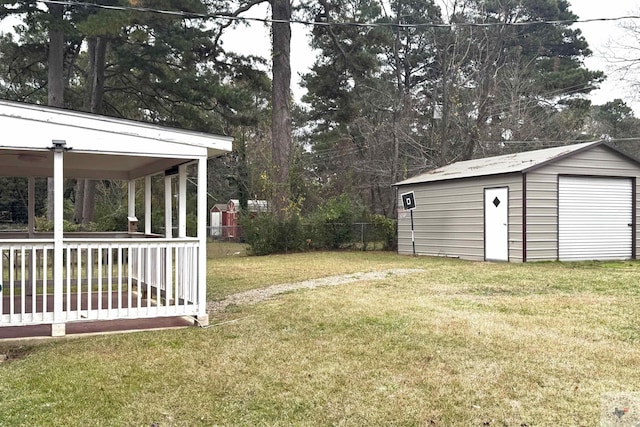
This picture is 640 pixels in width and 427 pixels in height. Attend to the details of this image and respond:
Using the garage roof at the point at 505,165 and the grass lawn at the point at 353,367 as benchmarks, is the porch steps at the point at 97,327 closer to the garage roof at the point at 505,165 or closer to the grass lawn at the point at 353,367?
the grass lawn at the point at 353,367

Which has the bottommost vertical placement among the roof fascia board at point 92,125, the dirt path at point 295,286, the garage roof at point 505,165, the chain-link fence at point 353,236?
the dirt path at point 295,286

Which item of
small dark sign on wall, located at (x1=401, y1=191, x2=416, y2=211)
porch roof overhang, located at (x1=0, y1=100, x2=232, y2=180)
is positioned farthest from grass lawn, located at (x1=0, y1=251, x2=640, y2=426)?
small dark sign on wall, located at (x1=401, y1=191, x2=416, y2=211)

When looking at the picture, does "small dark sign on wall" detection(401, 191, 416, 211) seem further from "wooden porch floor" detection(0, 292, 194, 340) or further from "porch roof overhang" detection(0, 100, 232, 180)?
"wooden porch floor" detection(0, 292, 194, 340)

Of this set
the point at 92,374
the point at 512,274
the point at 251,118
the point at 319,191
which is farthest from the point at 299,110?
the point at 92,374

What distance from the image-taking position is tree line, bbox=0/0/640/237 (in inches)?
694

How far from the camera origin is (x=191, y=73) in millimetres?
18359

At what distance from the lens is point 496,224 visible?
43.0ft

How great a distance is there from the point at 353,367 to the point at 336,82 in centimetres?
1789

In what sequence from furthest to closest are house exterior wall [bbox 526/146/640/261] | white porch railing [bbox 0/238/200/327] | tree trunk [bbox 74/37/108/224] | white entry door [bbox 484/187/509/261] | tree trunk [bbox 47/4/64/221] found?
1. tree trunk [bbox 74/37/108/224]
2. tree trunk [bbox 47/4/64/221]
3. white entry door [bbox 484/187/509/261]
4. house exterior wall [bbox 526/146/640/261]
5. white porch railing [bbox 0/238/200/327]

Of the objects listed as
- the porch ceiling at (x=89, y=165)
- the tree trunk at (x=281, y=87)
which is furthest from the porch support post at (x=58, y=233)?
the tree trunk at (x=281, y=87)

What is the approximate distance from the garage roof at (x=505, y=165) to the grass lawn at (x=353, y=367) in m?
6.02

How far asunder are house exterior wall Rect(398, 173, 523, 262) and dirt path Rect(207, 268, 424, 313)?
3034mm

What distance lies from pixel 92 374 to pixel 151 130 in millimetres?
2634

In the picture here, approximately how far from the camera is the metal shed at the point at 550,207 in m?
12.5
